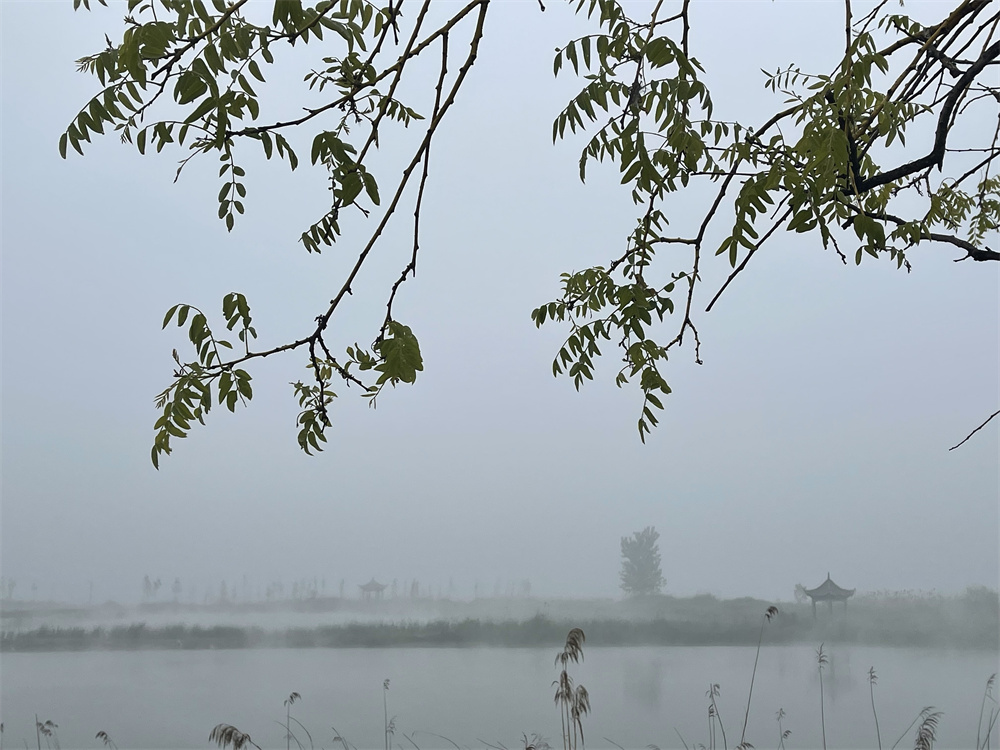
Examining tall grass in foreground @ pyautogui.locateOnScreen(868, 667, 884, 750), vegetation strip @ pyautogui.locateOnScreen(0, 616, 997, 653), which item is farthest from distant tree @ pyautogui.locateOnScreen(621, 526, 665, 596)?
tall grass in foreground @ pyautogui.locateOnScreen(868, 667, 884, 750)

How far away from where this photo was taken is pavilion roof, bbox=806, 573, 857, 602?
250 cm

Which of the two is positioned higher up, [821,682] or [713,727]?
[821,682]

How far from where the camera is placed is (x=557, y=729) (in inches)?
92.9

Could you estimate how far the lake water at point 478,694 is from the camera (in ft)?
7.99

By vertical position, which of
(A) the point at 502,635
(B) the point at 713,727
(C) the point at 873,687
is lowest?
(B) the point at 713,727

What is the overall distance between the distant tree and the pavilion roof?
0.46 m

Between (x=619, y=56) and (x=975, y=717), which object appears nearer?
(x=619, y=56)

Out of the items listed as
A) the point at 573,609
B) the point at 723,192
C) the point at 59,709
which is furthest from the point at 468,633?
the point at 723,192

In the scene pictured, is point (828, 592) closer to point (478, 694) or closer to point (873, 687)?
point (873, 687)

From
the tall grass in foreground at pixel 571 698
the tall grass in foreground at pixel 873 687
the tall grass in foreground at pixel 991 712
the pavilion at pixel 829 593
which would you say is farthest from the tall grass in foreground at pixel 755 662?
the tall grass in foreground at pixel 991 712

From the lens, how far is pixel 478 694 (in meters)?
2.48

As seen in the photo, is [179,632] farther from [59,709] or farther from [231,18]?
[231,18]

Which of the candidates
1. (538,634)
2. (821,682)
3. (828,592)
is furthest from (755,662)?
(538,634)

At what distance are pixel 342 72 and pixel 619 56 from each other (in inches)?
11.4
